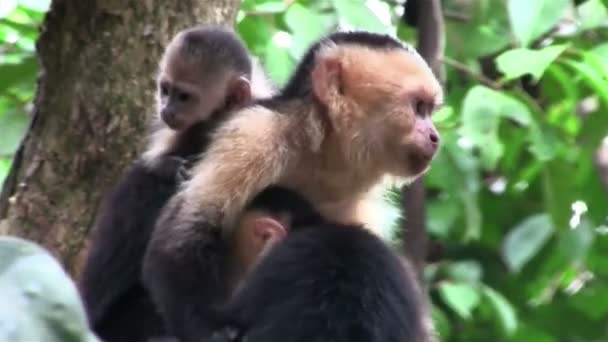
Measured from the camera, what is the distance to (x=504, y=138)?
4305 mm

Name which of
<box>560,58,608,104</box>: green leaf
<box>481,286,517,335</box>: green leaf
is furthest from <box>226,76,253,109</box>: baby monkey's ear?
<box>481,286,517,335</box>: green leaf

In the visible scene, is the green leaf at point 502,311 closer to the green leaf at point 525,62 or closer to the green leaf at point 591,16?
the green leaf at point 591,16

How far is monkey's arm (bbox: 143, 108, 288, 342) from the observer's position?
2.56m

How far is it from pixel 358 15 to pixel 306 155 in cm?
62

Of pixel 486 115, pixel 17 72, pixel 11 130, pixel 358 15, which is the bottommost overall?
pixel 486 115

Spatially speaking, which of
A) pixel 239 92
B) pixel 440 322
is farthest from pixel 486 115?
pixel 440 322

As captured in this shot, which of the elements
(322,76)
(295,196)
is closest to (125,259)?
(295,196)

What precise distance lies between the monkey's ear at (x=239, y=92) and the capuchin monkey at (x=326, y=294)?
0.72 m

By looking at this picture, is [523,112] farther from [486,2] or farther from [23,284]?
[23,284]

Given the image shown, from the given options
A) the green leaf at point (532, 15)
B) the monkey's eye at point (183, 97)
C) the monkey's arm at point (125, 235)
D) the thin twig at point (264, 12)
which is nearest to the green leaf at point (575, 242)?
the green leaf at point (532, 15)

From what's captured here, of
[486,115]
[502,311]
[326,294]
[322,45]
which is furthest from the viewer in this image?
[502,311]

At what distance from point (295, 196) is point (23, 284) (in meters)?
1.51

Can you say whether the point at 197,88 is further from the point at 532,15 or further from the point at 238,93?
the point at 532,15

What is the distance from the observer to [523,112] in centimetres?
361
